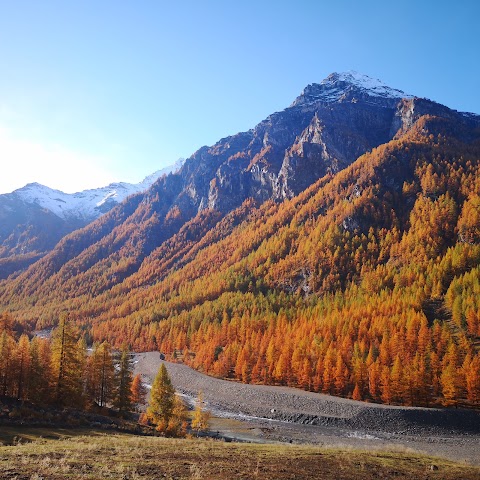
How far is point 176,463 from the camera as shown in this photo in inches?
902

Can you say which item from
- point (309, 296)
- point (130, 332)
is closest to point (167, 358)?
point (130, 332)

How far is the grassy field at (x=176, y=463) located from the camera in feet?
62.8

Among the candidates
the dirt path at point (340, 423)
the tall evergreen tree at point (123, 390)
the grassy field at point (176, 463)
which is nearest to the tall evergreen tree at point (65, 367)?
the tall evergreen tree at point (123, 390)

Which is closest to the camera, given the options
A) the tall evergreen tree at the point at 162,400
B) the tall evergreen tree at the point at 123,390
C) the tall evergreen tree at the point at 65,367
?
the tall evergreen tree at the point at 65,367

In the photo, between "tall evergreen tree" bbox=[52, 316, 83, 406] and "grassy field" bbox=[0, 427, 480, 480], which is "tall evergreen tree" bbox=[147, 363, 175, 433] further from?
"grassy field" bbox=[0, 427, 480, 480]

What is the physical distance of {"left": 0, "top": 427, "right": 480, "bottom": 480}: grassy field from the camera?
19.2 m

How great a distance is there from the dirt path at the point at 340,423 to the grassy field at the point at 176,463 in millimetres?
25885

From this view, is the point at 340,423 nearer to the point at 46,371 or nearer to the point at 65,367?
the point at 65,367

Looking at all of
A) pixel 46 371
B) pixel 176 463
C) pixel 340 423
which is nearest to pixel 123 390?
pixel 46 371

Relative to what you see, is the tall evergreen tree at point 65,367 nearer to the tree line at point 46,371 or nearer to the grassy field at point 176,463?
the tree line at point 46,371

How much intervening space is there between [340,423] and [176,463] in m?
54.9

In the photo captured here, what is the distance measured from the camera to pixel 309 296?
15575cm

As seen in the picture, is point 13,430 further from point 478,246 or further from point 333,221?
point 333,221

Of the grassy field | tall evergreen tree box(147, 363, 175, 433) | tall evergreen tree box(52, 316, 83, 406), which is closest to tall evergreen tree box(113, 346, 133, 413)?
tall evergreen tree box(52, 316, 83, 406)
